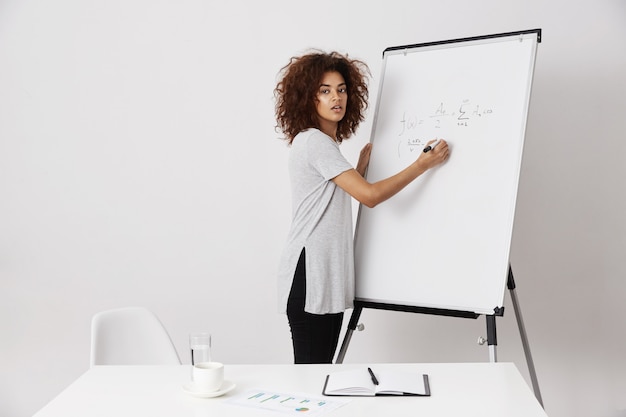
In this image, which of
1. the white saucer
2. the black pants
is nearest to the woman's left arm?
the black pants

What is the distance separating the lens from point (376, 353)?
3.71 metres

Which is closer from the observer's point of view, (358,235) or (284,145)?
(358,235)

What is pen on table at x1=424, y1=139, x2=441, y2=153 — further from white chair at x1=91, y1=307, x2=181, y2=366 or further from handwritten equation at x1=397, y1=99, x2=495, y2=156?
white chair at x1=91, y1=307, x2=181, y2=366

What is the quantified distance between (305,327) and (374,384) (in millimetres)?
735

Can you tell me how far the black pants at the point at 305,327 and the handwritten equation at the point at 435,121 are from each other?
0.64 meters

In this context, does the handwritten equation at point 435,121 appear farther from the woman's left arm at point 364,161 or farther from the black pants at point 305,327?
the black pants at point 305,327

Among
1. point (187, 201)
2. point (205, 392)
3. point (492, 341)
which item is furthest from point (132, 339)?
point (492, 341)

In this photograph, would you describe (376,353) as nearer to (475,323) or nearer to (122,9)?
(475,323)

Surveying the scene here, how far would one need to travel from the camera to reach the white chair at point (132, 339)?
2693 millimetres

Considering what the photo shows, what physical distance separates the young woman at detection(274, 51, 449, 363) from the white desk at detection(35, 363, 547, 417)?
1.62ft

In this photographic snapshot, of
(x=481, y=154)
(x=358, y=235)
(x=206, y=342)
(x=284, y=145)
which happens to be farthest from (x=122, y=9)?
(x=206, y=342)

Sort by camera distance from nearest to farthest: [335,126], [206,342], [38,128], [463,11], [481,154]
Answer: [206,342], [481,154], [335,126], [463,11], [38,128]

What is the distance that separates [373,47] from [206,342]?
82.0 inches

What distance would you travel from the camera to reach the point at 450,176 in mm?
2717
